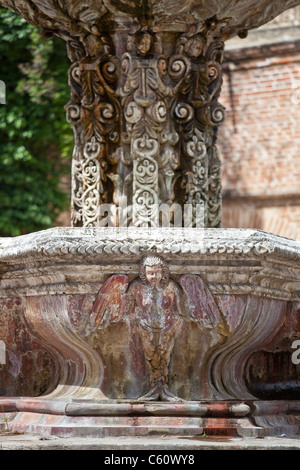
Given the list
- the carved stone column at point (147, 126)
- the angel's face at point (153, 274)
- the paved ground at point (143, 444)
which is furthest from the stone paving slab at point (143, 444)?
the carved stone column at point (147, 126)

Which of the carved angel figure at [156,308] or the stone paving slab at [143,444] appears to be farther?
the carved angel figure at [156,308]

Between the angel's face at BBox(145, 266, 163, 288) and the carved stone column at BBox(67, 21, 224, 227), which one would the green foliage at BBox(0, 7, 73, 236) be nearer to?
the carved stone column at BBox(67, 21, 224, 227)

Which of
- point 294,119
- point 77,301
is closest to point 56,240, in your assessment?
point 77,301

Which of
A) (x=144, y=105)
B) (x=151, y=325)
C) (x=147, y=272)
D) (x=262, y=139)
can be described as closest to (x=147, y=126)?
(x=144, y=105)

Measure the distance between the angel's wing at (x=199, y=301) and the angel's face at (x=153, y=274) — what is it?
131 mm

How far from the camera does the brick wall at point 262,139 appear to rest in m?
15.1

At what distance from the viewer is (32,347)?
5215mm

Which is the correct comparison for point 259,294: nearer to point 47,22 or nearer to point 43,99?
point 47,22

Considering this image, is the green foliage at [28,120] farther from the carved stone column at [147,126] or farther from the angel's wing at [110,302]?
the angel's wing at [110,302]

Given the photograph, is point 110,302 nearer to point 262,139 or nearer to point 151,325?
point 151,325

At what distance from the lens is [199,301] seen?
4.70 metres

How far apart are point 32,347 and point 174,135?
4.69 ft

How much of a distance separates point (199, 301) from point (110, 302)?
0.42 m

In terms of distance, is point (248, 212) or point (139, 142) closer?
point (139, 142)
